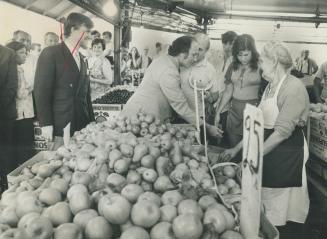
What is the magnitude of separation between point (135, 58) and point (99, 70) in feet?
1.23

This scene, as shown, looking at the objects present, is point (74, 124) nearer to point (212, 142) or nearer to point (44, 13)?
point (44, 13)

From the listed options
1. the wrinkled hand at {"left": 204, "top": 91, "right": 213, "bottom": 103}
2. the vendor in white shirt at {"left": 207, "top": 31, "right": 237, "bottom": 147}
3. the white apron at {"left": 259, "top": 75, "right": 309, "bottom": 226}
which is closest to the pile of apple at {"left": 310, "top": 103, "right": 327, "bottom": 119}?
the wrinkled hand at {"left": 204, "top": 91, "right": 213, "bottom": 103}

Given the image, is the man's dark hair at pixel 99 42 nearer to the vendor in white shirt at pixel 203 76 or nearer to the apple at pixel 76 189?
the vendor in white shirt at pixel 203 76

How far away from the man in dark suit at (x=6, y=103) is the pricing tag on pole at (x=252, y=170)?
213 cm

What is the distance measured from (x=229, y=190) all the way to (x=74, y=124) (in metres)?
1.79

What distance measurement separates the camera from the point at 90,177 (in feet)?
5.27

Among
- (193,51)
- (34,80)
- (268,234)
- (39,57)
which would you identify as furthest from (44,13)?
(268,234)

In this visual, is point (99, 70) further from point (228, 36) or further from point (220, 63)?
point (228, 36)

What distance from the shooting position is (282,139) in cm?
236

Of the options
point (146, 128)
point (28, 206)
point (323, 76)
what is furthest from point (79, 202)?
point (323, 76)

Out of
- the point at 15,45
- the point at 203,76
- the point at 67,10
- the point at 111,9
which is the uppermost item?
the point at 111,9

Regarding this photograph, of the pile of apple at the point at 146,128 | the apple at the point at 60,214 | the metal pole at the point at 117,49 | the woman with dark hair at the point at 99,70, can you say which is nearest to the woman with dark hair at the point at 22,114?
the woman with dark hair at the point at 99,70

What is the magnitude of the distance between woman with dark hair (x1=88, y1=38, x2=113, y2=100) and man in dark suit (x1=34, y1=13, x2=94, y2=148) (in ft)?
1.33

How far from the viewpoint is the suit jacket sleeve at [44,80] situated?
2.94 m
